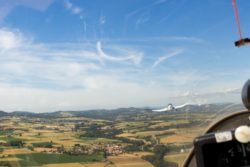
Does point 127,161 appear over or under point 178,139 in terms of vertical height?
under

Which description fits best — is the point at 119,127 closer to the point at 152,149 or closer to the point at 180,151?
the point at 152,149

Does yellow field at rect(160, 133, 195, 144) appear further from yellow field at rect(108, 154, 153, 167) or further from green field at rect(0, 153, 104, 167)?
green field at rect(0, 153, 104, 167)

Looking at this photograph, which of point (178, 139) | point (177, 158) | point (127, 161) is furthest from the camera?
point (127, 161)

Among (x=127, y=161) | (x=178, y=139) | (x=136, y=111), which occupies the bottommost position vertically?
(x=127, y=161)

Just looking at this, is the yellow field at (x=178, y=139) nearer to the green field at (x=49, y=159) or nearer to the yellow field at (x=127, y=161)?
the yellow field at (x=127, y=161)

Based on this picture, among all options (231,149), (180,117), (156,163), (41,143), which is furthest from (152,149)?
(41,143)

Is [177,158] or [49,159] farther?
[49,159]

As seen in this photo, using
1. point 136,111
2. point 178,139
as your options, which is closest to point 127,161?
point 136,111

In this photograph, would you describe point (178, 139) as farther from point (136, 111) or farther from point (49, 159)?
point (49, 159)

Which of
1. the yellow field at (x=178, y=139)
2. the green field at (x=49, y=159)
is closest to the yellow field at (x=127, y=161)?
the green field at (x=49, y=159)

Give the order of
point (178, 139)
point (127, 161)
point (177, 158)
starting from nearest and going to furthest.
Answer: point (177, 158) → point (178, 139) → point (127, 161)

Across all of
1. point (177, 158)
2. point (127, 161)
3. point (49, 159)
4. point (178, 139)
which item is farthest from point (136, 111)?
point (177, 158)
